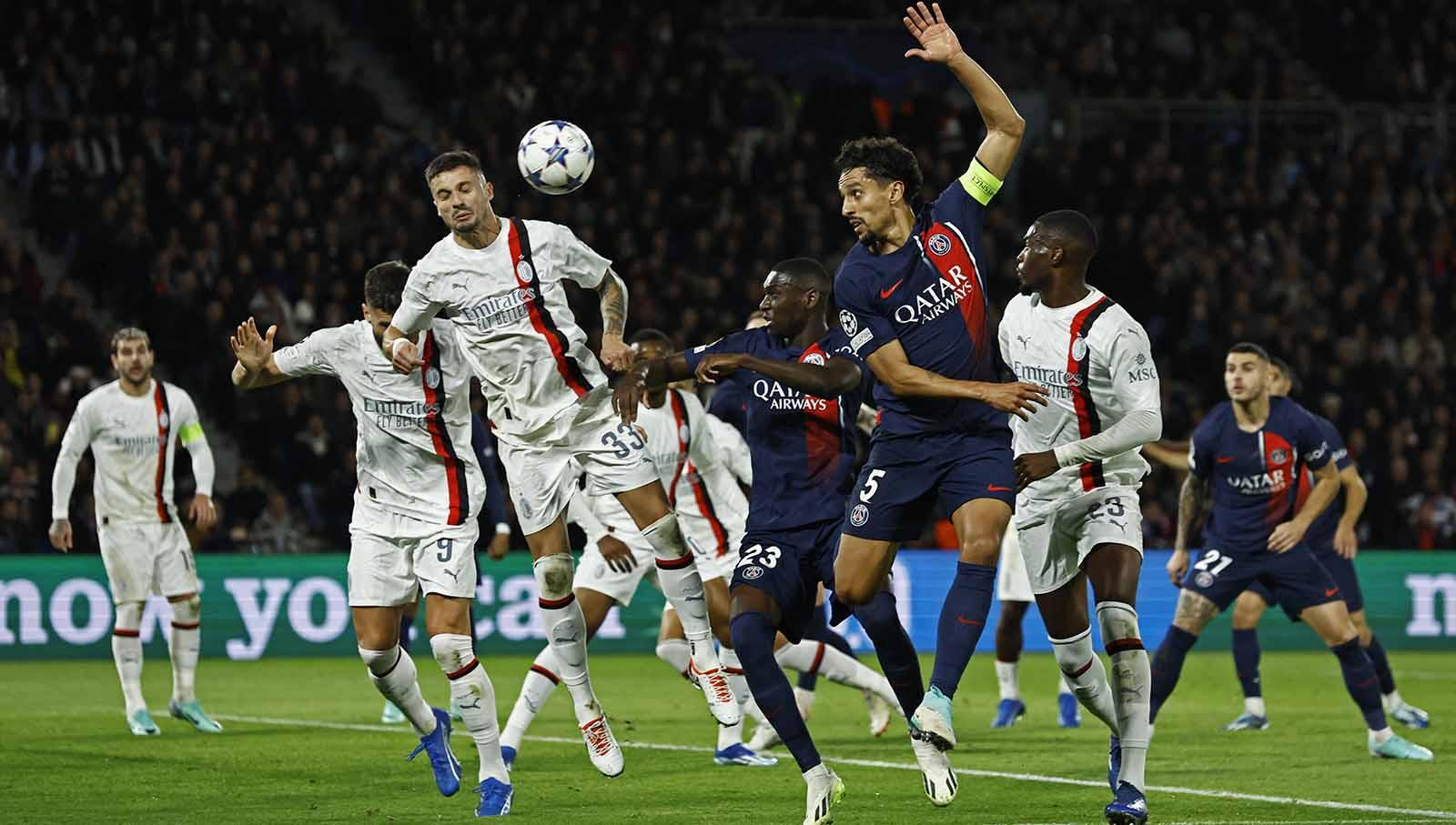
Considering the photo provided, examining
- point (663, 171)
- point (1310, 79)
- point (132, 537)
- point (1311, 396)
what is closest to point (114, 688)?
point (132, 537)

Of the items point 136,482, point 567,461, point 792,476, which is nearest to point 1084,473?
point 792,476

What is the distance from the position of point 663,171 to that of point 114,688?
38.9 ft

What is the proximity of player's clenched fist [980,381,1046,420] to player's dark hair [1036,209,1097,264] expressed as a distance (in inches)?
43.5

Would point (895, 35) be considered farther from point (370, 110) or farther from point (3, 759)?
point (3, 759)

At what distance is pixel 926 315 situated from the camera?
8.30 m

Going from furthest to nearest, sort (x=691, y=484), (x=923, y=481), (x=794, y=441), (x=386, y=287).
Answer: (x=691, y=484) → (x=386, y=287) → (x=794, y=441) → (x=923, y=481)

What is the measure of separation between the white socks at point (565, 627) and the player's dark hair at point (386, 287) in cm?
150

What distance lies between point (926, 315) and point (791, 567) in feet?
4.45

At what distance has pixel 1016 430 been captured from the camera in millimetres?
9219

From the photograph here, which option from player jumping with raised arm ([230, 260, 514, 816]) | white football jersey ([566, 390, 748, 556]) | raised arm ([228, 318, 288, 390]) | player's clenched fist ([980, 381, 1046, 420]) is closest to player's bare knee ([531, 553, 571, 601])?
player jumping with raised arm ([230, 260, 514, 816])

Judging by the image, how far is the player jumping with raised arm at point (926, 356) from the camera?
810 centimetres

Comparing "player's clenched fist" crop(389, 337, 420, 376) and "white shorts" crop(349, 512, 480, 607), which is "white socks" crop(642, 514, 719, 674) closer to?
"white shorts" crop(349, 512, 480, 607)

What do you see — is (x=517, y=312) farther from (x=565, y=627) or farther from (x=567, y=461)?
(x=565, y=627)

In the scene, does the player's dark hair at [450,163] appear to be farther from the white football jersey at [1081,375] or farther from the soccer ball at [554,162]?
the white football jersey at [1081,375]
